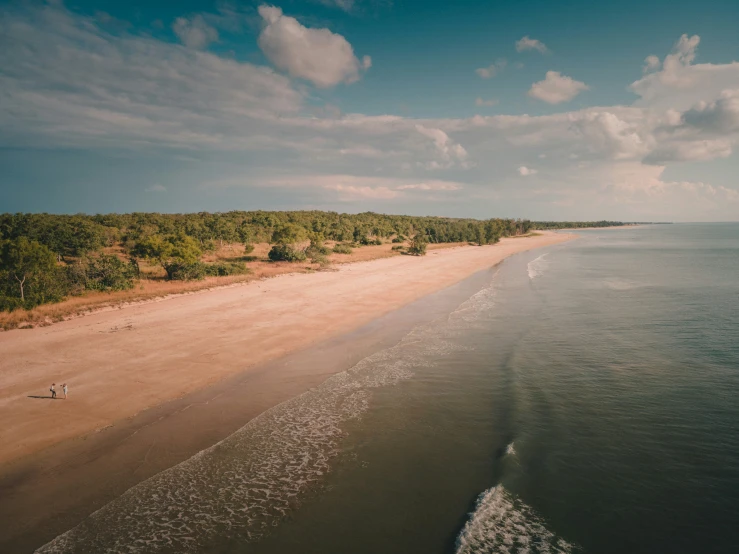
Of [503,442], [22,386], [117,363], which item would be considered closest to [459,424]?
[503,442]

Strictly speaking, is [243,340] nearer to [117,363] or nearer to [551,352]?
[117,363]

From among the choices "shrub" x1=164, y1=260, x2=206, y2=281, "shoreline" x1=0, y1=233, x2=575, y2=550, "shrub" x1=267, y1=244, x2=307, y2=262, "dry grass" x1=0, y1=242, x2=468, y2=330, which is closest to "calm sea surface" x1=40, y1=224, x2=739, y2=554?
"shoreline" x1=0, y1=233, x2=575, y2=550

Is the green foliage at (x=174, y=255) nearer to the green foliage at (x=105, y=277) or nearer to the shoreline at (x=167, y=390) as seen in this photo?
the green foliage at (x=105, y=277)

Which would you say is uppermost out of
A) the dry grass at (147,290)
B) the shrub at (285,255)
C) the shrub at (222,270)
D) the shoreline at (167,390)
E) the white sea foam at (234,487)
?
the shrub at (285,255)

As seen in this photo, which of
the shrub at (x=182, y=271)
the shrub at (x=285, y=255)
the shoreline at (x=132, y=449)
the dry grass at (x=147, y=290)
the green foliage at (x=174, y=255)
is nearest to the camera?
the shoreline at (x=132, y=449)

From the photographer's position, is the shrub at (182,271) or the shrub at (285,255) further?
the shrub at (285,255)

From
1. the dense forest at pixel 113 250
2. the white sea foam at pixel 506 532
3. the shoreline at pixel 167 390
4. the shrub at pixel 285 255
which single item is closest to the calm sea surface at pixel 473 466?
the white sea foam at pixel 506 532
